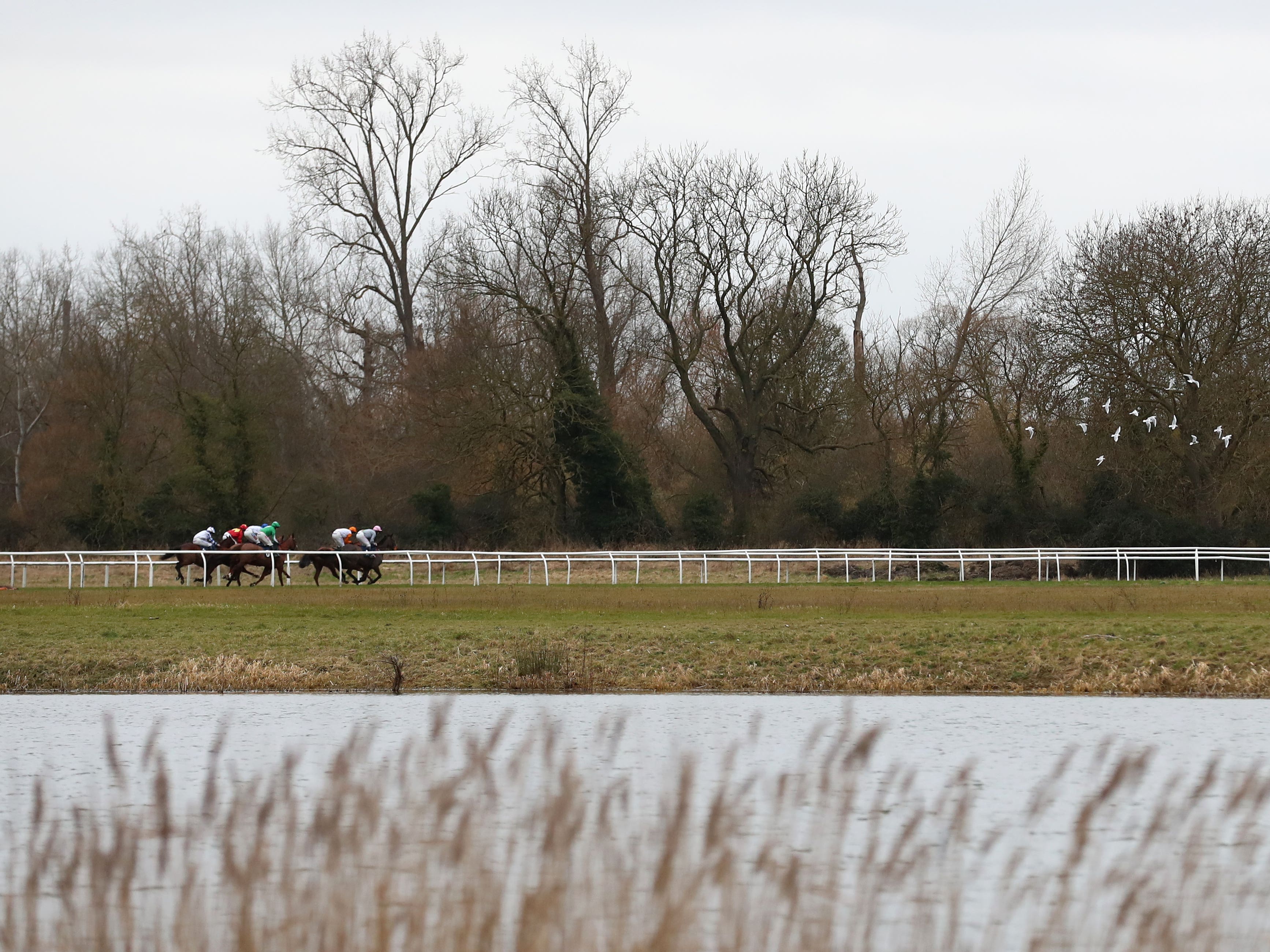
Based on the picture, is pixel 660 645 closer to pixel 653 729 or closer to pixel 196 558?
pixel 653 729

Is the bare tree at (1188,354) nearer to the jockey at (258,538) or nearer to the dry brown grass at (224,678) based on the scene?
the jockey at (258,538)

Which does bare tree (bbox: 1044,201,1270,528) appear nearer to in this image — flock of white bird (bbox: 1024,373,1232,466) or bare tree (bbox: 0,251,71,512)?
flock of white bird (bbox: 1024,373,1232,466)

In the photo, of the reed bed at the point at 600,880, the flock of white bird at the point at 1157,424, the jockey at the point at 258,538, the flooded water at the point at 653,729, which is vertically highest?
the flock of white bird at the point at 1157,424

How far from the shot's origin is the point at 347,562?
1420 inches

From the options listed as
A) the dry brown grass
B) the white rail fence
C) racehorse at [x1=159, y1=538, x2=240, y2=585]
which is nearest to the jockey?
the white rail fence

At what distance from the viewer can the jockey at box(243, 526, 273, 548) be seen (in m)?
→ 35.8

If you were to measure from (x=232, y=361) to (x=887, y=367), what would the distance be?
21.8m

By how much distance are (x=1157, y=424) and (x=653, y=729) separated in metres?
31.6

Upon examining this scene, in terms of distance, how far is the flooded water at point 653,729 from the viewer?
1137cm

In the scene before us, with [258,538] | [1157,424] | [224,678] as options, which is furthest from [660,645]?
[1157,424]

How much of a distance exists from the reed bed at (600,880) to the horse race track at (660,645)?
9.98 meters

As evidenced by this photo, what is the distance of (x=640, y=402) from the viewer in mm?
56344

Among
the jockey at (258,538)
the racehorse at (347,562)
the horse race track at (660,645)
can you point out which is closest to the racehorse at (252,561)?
the jockey at (258,538)

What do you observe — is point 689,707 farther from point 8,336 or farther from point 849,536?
point 8,336
